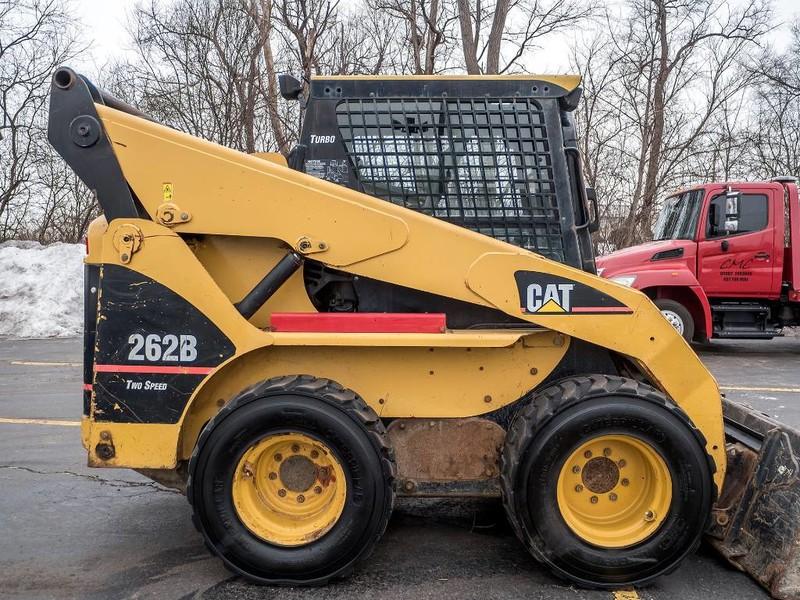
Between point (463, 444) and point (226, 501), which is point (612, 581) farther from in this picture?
point (226, 501)

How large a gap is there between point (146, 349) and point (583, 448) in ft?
7.23

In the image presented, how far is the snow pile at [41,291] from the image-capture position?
1346 cm

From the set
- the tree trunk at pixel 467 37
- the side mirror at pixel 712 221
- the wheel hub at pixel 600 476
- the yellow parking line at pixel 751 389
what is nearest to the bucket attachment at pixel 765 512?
the wheel hub at pixel 600 476

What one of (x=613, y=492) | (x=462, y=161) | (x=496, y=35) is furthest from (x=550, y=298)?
(x=496, y=35)

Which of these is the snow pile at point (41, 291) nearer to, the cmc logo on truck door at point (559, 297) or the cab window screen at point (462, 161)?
the cab window screen at point (462, 161)

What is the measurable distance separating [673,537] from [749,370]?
24.2 ft

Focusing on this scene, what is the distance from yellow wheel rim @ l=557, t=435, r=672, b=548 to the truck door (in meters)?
8.35

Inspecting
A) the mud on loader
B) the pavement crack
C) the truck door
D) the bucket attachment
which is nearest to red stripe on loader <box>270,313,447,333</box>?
the mud on loader

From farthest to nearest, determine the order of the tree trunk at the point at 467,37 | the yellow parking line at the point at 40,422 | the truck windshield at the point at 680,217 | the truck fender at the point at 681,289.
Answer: the tree trunk at the point at 467,37
the truck windshield at the point at 680,217
the truck fender at the point at 681,289
the yellow parking line at the point at 40,422

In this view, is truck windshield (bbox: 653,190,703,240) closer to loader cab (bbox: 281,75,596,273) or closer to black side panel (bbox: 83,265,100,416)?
loader cab (bbox: 281,75,596,273)

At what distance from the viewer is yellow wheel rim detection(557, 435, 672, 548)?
125 inches

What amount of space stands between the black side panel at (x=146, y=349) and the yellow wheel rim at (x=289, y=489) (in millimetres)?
472

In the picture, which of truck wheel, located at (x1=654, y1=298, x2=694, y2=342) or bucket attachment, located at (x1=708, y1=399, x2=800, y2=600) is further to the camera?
truck wheel, located at (x1=654, y1=298, x2=694, y2=342)

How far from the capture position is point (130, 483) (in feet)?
15.4
